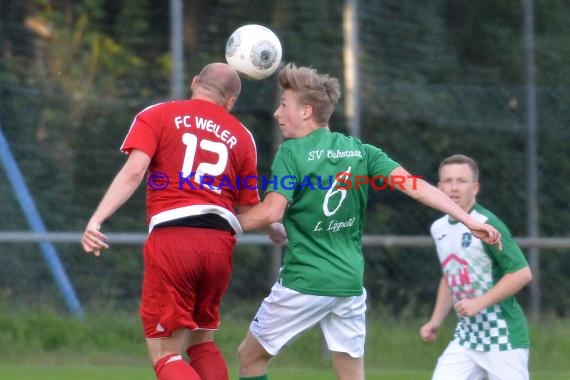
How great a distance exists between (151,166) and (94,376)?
9.73 feet

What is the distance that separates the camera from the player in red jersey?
5.32 m

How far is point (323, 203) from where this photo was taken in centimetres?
546

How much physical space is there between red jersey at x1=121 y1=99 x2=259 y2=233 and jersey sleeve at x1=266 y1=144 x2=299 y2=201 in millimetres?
203

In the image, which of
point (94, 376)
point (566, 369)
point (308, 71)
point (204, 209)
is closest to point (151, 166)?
point (204, 209)

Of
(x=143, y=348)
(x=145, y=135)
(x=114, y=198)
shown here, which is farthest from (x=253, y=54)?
(x=143, y=348)

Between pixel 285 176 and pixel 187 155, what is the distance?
447mm

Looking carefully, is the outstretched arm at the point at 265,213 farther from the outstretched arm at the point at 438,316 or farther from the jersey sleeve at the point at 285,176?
the outstretched arm at the point at 438,316

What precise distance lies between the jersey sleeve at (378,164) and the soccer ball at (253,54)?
0.84 metres

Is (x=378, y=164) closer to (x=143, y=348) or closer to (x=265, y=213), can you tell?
(x=265, y=213)

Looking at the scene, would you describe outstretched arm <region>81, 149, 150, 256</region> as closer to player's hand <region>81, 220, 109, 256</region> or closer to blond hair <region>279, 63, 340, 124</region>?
player's hand <region>81, 220, 109, 256</region>

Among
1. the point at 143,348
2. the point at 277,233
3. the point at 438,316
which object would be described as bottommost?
the point at 143,348

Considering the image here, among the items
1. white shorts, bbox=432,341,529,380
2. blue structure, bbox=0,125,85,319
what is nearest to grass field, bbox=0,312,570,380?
blue structure, bbox=0,125,85,319

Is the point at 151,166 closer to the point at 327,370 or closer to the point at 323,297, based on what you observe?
the point at 323,297

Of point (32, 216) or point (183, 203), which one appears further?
point (32, 216)
